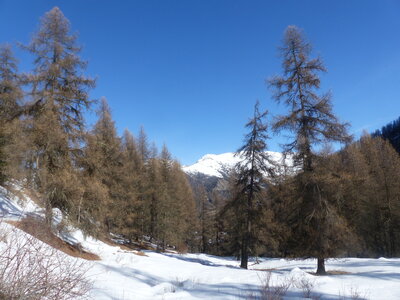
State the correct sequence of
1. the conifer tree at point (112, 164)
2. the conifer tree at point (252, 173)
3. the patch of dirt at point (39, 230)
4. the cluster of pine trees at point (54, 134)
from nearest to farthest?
the patch of dirt at point (39, 230)
the cluster of pine trees at point (54, 134)
the conifer tree at point (252, 173)
the conifer tree at point (112, 164)

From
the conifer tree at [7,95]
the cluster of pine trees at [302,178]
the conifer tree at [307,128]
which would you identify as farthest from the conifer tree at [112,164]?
the conifer tree at [307,128]

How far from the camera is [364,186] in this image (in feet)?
81.9

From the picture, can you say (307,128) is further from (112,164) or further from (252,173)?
(112,164)

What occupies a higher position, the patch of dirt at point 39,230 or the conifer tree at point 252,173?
the conifer tree at point 252,173

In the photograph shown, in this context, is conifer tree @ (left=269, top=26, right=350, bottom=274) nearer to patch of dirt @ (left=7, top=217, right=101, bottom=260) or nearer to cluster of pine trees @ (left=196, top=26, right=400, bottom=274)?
cluster of pine trees @ (left=196, top=26, right=400, bottom=274)

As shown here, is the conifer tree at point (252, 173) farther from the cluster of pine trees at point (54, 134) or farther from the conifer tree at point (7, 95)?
the conifer tree at point (7, 95)

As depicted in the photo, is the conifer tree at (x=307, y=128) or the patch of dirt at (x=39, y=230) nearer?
the patch of dirt at (x=39, y=230)

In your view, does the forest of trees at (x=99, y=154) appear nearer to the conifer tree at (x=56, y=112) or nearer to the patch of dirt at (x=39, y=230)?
the conifer tree at (x=56, y=112)

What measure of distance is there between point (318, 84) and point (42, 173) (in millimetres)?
13358

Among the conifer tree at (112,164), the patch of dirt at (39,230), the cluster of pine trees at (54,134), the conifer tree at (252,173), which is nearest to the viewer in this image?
Result: the patch of dirt at (39,230)

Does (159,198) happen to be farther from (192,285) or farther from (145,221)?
(192,285)

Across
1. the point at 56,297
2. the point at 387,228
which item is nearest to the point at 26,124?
the point at 56,297

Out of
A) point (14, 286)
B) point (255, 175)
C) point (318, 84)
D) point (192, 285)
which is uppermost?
point (318, 84)

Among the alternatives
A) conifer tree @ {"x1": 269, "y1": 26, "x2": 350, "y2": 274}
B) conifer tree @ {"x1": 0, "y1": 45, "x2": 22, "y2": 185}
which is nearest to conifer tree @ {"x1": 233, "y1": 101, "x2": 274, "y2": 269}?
conifer tree @ {"x1": 269, "y1": 26, "x2": 350, "y2": 274}
